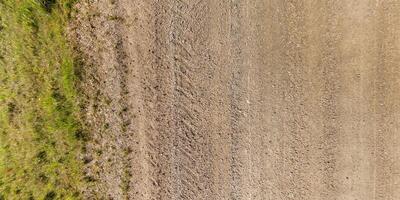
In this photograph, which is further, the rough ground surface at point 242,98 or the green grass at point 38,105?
the green grass at point 38,105

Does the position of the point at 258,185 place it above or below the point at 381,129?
below

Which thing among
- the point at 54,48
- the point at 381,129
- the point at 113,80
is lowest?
the point at 381,129

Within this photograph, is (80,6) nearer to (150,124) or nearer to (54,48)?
(54,48)

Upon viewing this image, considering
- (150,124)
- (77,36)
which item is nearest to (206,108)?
(150,124)

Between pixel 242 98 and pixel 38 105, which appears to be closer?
pixel 242 98
